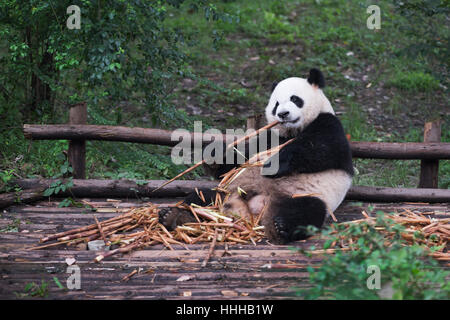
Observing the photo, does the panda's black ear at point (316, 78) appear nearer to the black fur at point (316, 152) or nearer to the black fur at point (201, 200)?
the black fur at point (316, 152)

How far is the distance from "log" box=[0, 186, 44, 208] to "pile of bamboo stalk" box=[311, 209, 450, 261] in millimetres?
2226

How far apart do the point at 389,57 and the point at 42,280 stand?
695 cm

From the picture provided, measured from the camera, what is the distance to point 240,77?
25.1 feet

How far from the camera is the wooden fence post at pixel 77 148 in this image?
4.22 meters

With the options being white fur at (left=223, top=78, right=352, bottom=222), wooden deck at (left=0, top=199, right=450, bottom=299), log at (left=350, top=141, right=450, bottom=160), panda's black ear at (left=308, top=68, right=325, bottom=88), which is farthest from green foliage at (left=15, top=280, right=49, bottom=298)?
log at (left=350, top=141, right=450, bottom=160)

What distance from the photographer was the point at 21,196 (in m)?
3.88

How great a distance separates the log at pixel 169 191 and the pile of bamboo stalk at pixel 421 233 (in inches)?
17.2

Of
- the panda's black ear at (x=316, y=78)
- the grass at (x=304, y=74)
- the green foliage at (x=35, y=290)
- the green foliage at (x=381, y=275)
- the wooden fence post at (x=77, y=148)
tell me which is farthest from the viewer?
the grass at (x=304, y=74)

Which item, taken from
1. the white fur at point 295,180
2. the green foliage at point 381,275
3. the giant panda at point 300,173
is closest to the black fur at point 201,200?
the giant panda at point 300,173

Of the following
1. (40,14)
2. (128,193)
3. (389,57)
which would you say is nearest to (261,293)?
(128,193)

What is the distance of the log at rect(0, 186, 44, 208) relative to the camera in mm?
3788

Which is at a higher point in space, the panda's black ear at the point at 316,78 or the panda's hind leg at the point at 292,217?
the panda's black ear at the point at 316,78

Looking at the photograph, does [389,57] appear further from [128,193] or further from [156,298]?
[156,298]
